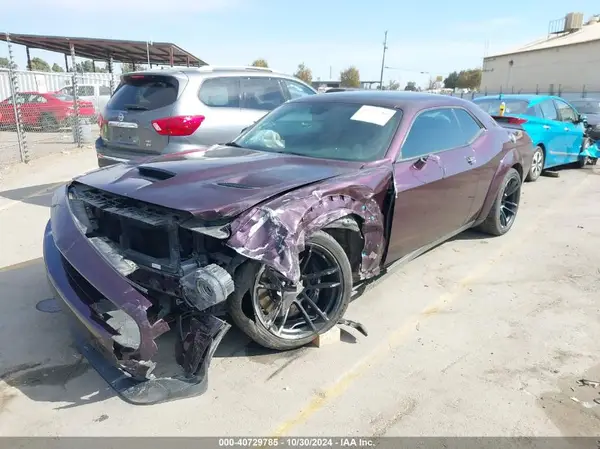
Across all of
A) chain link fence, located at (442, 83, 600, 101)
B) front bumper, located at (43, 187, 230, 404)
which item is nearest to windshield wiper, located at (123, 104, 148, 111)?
front bumper, located at (43, 187, 230, 404)

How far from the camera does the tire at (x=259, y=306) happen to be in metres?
2.69

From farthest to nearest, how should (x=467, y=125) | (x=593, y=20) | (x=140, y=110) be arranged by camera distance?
(x=593, y=20)
(x=140, y=110)
(x=467, y=125)

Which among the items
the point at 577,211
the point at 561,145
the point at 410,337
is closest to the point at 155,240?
the point at 410,337

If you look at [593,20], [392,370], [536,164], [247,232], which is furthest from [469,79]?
[247,232]

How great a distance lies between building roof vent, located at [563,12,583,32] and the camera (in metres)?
49.5

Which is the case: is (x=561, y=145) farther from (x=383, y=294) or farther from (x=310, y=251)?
(x=310, y=251)

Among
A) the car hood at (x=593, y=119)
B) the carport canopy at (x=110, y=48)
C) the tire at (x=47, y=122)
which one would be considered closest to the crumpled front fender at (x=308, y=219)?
the car hood at (x=593, y=119)

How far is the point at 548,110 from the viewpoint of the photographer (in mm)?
8969

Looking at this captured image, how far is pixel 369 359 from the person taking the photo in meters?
3.10

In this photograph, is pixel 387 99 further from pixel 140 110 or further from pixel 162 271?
pixel 140 110

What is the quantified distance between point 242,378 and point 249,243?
3.00 feet

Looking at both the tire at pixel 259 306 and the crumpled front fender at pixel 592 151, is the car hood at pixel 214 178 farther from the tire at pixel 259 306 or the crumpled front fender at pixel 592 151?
the crumpled front fender at pixel 592 151

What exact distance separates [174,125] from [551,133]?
22.6ft

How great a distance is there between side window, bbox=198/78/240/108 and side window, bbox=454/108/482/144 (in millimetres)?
2947
